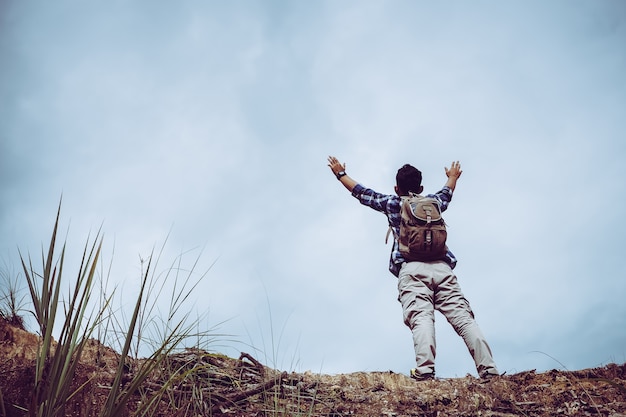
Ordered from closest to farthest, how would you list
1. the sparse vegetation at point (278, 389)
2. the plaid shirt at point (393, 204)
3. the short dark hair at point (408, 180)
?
the sparse vegetation at point (278, 389), the plaid shirt at point (393, 204), the short dark hair at point (408, 180)

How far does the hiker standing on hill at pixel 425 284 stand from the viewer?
13.8 ft

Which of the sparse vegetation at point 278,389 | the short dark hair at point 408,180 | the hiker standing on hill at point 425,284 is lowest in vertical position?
the sparse vegetation at point 278,389

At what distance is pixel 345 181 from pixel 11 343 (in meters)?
3.28

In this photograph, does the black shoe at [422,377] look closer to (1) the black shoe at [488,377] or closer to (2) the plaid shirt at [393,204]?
(1) the black shoe at [488,377]

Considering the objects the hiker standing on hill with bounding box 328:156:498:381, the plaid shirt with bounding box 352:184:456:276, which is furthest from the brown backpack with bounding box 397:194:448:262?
the plaid shirt with bounding box 352:184:456:276

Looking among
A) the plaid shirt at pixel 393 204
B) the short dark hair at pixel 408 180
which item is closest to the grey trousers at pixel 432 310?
the plaid shirt at pixel 393 204

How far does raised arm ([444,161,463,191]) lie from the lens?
5492 millimetres

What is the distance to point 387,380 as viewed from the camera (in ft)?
12.7

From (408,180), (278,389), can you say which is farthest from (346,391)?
(408,180)

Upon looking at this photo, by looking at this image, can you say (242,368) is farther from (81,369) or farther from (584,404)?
(584,404)

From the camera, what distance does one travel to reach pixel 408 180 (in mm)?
5160

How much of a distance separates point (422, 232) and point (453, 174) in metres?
1.25

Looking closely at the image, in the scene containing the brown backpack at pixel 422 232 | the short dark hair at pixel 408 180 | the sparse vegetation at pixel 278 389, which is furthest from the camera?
the short dark hair at pixel 408 180

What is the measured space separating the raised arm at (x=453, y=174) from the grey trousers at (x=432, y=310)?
1.05m
